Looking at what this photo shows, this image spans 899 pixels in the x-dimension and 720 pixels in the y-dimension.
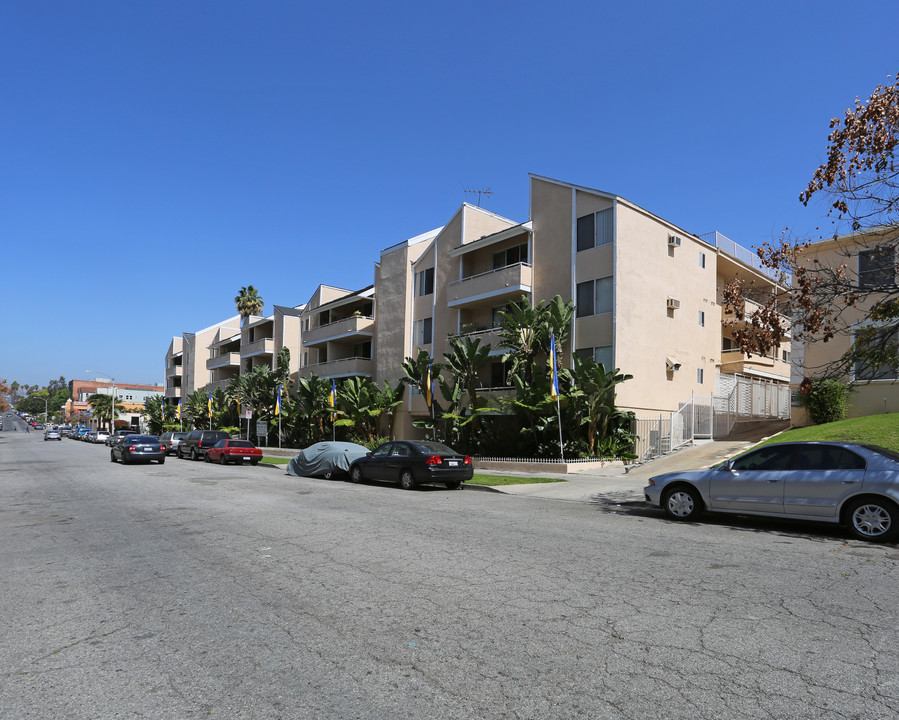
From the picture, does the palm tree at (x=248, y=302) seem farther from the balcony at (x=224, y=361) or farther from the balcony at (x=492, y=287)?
the balcony at (x=492, y=287)

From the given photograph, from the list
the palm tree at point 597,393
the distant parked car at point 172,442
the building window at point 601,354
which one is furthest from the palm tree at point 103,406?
the palm tree at point 597,393

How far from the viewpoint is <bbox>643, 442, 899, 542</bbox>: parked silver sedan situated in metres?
9.18

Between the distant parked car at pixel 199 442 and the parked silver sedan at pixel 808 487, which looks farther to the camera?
the distant parked car at pixel 199 442

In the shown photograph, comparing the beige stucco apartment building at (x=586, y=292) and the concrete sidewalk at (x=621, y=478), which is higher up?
the beige stucco apartment building at (x=586, y=292)

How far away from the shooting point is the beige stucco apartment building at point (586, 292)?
25.6 metres

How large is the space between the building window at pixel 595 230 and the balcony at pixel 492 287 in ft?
9.16

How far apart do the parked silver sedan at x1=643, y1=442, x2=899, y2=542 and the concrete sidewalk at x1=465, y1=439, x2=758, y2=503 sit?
10.9ft

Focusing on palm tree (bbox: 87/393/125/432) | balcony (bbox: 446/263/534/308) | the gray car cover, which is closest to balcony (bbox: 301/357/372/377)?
balcony (bbox: 446/263/534/308)

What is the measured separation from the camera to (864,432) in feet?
57.3

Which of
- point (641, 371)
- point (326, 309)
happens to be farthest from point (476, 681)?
point (326, 309)

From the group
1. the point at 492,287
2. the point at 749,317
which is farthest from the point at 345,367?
the point at 749,317

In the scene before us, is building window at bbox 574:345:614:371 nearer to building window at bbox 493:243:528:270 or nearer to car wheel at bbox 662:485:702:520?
building window at bbox 493:243:528:270

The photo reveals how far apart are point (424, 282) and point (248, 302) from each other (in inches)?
Result: 1193

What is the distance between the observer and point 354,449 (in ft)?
72.6
